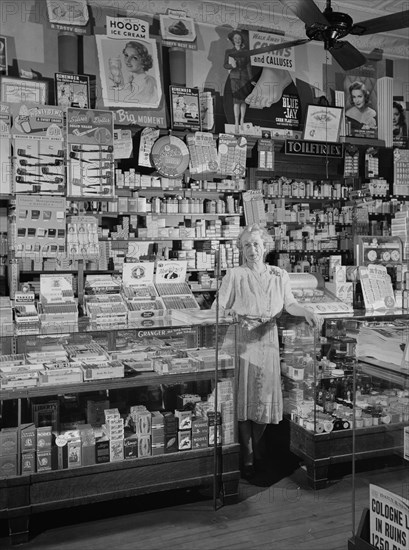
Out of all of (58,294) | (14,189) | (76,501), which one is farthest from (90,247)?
(76,501)

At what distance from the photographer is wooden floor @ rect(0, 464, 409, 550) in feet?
9.87

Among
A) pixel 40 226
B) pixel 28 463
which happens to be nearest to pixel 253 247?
pixel 28 463

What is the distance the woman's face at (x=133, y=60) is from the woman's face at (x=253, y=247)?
3.78m

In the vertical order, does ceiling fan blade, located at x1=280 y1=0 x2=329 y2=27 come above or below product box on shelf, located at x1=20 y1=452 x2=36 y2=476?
above

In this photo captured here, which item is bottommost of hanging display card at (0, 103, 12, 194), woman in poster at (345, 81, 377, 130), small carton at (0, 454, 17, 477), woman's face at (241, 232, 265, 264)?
small carton at (0, 454, 17, 477)

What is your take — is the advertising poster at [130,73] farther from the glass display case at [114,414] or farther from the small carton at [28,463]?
the small carton at [28,463]

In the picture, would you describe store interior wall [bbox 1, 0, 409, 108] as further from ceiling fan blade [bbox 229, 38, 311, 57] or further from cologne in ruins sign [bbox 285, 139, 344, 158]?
ceiling fan blade [bbox 229, 38, 311, 57]

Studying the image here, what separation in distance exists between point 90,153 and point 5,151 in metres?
0.82

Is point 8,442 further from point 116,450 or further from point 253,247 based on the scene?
point 253,247

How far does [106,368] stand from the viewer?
3.23 metres

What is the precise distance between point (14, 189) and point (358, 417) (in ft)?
14.0

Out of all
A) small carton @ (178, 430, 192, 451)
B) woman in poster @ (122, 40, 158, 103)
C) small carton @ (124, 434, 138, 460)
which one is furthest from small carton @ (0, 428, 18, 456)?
woman in poster @ (122, 40, 158, 103)

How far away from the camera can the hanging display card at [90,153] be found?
5.80 meters

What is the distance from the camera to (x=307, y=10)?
421 centimetres
